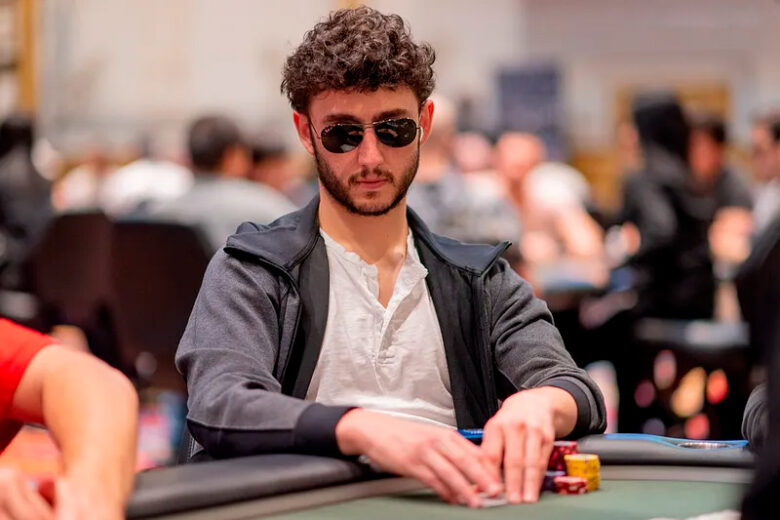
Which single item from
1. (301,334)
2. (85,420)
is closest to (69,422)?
(85,420)

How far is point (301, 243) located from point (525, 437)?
65 centimetres

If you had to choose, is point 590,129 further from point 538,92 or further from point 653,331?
point 653,331

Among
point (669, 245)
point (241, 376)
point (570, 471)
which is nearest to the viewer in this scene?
point (570, 471)

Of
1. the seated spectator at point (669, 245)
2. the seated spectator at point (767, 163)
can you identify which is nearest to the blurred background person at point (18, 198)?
the seated spectator at point (669, 245)

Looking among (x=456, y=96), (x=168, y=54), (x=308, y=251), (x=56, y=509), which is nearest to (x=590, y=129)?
(x=456, y=96)

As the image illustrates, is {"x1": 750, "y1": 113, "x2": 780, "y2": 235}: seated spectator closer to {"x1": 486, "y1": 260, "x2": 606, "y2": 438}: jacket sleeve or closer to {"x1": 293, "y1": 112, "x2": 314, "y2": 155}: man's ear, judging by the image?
{"x1": 486, "y1": 260, "x2": 606, "y2": 438}: jacket sleeve

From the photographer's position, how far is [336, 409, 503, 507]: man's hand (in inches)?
61.3

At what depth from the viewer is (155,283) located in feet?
15.5

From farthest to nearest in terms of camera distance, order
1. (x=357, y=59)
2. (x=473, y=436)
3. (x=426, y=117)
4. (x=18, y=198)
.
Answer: (x=18, y=198), (x=426, y=117), (x=357, y=59), (x=473, y=436)

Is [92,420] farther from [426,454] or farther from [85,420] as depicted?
[426,454]

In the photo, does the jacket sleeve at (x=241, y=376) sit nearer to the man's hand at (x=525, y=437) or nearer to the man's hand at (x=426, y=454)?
the man's hand at (x=426, y=454)

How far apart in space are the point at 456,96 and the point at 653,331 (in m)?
6.13

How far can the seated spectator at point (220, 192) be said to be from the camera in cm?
487

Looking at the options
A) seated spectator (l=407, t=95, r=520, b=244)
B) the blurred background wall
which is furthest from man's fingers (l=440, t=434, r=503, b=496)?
the blurred background wall
